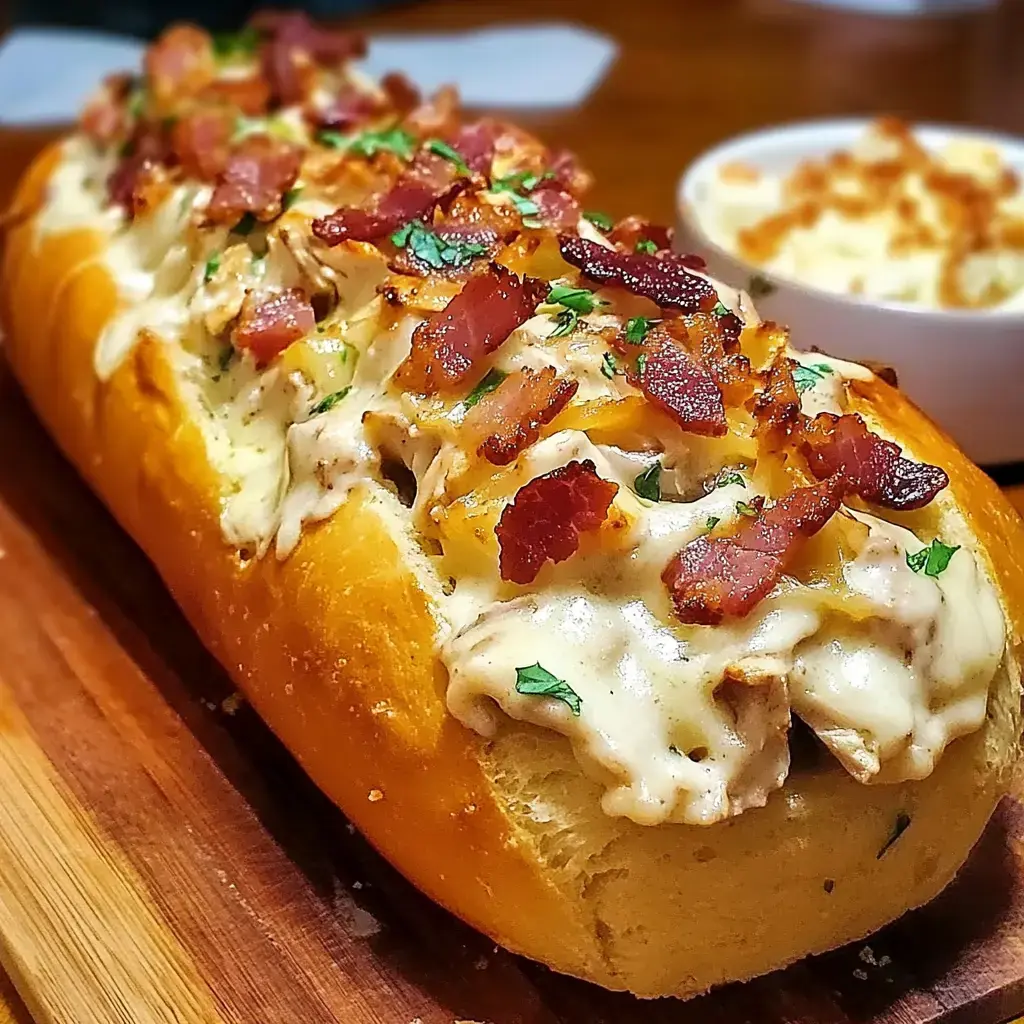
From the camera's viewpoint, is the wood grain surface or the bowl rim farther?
the bowl rim

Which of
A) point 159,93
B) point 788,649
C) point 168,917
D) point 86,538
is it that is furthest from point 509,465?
point 159,93

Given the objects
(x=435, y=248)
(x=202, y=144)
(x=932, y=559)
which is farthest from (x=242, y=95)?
(x=932, y=559)

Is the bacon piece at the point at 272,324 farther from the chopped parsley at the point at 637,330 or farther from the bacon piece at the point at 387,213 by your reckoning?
the chopped parsley at the point at 637,330

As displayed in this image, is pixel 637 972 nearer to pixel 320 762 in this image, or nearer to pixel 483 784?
pixel 483 784

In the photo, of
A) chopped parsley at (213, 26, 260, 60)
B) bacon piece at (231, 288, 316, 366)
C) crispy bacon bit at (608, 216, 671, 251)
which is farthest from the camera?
chopped parsley at (213, 26, 260, 60)

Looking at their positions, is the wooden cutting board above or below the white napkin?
above

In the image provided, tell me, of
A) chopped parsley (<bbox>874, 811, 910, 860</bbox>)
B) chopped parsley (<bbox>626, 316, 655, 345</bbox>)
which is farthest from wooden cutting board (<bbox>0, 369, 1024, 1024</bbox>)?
chopped parsley (<bbox>626, 316, 655, 345</bbox>)

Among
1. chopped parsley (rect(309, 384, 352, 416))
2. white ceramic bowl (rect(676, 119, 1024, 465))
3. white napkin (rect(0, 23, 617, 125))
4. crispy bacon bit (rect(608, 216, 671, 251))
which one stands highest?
crispy bacon bit (rect(608, 216, 671, 251))

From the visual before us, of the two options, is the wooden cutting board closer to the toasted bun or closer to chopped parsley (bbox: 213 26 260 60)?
the toasted bun

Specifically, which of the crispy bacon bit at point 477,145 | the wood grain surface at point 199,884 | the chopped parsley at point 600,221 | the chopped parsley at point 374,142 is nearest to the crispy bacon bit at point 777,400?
the chopped parsley at point 600,221
